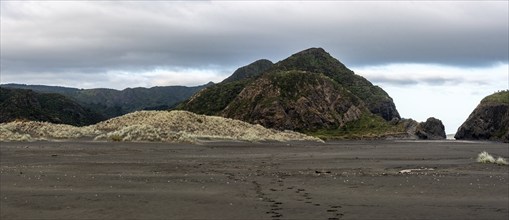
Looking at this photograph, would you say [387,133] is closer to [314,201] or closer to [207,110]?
[207,110]

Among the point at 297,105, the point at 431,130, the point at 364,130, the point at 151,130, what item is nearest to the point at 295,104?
the point at 297,105

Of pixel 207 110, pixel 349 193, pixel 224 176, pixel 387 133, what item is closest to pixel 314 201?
pixel 349 193

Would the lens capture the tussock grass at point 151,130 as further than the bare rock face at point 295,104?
No

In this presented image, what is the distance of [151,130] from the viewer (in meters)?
62.2

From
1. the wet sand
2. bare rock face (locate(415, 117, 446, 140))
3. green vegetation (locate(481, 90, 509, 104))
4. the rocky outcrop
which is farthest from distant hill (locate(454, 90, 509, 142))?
the wet sand

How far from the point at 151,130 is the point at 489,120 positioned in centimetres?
11261

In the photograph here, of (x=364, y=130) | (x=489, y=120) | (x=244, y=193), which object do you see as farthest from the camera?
(x=364, y=130)

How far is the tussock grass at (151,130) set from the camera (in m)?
60.2

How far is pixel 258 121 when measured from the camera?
156 m

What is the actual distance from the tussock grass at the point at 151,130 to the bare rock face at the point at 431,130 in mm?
58762

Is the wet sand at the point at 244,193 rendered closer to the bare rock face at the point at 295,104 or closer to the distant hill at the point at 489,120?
the distant hill at the point at 489,120

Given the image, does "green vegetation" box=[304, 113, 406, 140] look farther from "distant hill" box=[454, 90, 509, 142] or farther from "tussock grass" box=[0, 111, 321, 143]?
"tussock grass" box=[0, 111, 321, 143]

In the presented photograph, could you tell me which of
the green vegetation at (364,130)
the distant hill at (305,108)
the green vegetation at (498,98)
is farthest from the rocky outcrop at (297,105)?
the green vegetation at (498,98)

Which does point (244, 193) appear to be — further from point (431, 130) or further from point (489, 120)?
point (489, 120)
